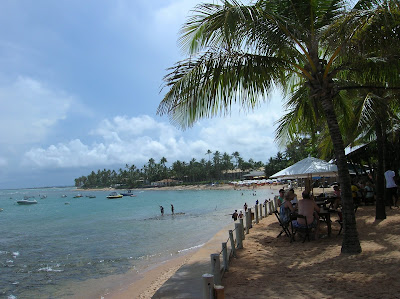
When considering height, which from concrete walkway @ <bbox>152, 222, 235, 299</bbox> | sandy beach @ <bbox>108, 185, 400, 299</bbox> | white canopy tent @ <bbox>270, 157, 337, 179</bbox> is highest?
white canopy tent @ <bbox>270, 157, 337, 179</bbox>

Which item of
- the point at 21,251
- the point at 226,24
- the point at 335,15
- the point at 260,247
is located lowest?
the point at 21,251

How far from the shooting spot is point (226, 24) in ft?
15.1

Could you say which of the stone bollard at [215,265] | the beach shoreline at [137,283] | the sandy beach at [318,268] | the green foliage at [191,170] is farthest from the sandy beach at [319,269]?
the green foliage at [191,170]

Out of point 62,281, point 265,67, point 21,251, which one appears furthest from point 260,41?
point 21,251

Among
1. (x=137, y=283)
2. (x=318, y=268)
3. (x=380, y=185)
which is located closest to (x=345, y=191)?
(x=318, y=268)

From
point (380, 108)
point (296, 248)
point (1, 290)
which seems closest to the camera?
point (296, 248)

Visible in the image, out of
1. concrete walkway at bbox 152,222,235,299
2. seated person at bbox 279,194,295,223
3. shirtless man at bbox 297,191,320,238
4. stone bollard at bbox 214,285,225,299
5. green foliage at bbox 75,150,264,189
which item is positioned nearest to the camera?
stone bollard at bbox 214,285,225,299

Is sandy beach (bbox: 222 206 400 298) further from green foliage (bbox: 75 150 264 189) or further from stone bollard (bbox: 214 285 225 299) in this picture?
green foliage (bbox: 75 150 264 189)

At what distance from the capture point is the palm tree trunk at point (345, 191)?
17.8 feet

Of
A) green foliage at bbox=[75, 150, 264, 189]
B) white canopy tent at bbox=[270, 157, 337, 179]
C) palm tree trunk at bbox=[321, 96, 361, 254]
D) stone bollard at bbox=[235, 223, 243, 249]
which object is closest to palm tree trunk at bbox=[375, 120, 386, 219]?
white canopy tent at bbox=[270, 157, 337, 179]

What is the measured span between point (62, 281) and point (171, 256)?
442cm

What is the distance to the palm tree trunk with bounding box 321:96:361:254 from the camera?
541cm

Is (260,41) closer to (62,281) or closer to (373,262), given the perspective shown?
(373,262)

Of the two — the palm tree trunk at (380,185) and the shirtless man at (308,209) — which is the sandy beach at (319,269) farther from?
the palm tree trunk at (380,185)
